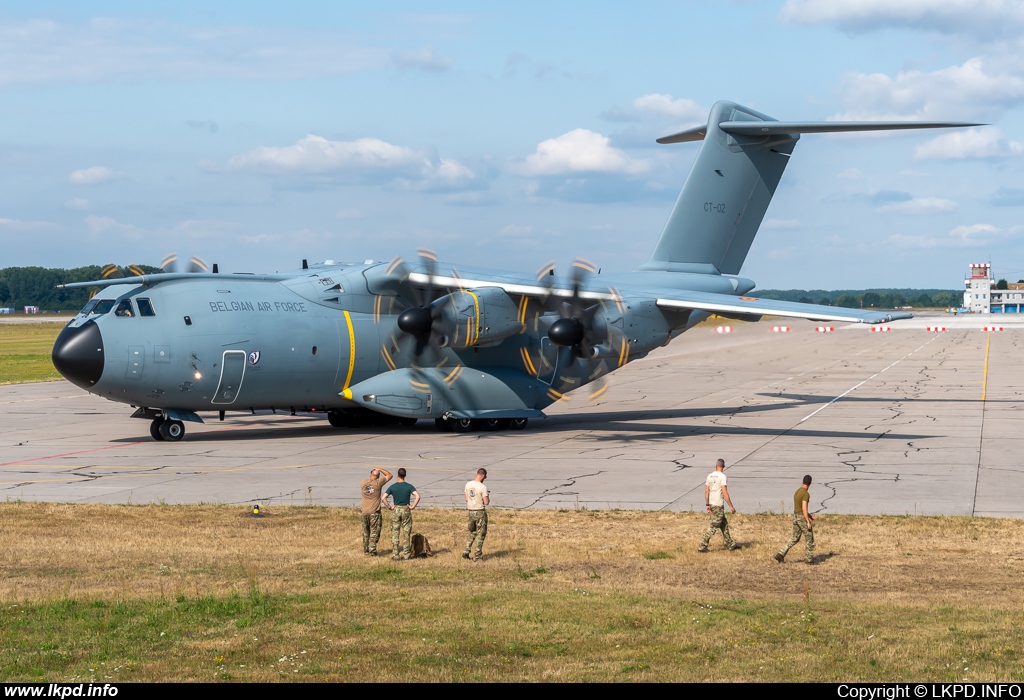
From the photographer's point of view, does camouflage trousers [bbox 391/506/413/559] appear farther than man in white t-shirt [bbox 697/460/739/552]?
No

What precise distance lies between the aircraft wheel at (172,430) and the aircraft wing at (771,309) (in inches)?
459

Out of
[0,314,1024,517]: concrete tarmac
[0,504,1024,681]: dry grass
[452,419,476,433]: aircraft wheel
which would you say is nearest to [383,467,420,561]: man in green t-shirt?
[0,504,1024,681]: dry grass

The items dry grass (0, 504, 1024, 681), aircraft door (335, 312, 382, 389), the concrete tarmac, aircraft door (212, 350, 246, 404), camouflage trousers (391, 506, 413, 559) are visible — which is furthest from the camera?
aircraft door (335, 312, 382, 389)

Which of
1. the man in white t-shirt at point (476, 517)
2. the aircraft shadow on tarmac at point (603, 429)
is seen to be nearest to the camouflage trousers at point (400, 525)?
the man in white t-shirt at point (476, 517)

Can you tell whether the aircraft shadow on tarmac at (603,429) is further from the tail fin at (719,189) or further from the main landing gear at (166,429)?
the tail fin at (719,189)

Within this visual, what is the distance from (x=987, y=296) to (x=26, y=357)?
156 meters

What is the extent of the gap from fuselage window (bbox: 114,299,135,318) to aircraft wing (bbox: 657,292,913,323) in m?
12.1

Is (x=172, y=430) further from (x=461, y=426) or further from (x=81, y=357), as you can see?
(x=461, y=426)

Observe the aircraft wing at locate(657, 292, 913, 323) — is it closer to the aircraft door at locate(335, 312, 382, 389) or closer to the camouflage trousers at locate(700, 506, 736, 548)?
the aircraft door at locate(335, 312, 382, 389)

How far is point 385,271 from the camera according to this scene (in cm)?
2623

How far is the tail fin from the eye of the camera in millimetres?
A: 30016

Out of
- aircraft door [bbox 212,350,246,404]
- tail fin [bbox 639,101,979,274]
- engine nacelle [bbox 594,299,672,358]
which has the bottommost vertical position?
aircraft door [bbox 212,350,246,404]

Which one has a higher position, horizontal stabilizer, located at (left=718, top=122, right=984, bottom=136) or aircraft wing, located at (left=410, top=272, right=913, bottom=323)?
horizontal stabilizer, located at (left=718, top=122, right=984, bottom=136)
